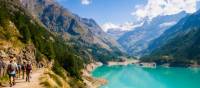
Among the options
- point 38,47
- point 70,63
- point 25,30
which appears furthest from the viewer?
point 38,47

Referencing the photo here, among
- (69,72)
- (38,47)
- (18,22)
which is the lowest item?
(69,72)

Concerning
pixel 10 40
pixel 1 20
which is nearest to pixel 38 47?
pixel 1 20

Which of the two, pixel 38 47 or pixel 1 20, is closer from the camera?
pixel 1 20

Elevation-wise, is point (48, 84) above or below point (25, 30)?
below

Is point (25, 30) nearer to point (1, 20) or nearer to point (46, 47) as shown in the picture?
point (1, 20)

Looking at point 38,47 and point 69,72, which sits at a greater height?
point 38,47

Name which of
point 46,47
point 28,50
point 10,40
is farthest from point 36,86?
point 46,47

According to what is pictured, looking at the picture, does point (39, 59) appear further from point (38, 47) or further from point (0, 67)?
point (0, 67)

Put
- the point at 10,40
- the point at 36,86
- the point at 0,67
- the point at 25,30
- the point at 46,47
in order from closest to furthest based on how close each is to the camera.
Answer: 1. the point at 36,86
2. the point at 0,67
3. the point at 10,40
4. the point at 25,30
5. the point at 46,47

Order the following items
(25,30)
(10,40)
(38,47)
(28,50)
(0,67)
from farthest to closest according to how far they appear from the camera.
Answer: (38,47) → (25,30) → (28,50) → (10,40) → (0,67)
